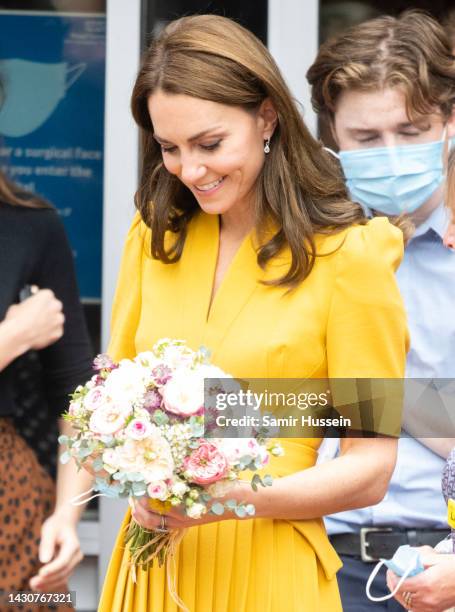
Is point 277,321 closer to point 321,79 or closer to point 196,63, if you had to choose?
point 196,63

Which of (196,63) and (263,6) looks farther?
(263,6)

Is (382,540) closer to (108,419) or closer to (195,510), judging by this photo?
(195,510)

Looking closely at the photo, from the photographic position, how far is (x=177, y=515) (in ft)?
7.55

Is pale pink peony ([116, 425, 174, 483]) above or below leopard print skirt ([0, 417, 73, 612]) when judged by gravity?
above

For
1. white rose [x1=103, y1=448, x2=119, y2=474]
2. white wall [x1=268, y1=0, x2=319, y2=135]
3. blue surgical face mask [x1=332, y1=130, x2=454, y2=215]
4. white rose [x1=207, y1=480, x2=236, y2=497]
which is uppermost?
white wall [x1=268, y1=0, x2=319, y2=135]

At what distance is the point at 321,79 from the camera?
131 inches

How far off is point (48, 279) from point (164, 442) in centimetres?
129

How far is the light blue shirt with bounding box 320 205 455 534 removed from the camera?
3025 mm

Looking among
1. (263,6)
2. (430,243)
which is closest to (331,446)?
(430,243)

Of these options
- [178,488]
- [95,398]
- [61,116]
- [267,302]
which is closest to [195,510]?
[178,488]

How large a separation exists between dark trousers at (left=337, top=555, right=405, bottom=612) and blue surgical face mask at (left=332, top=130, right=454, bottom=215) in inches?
36.2

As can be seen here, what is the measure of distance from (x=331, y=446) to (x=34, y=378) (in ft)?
4.07

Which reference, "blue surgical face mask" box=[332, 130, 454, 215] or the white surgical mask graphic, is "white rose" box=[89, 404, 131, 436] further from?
the white surgical mask graphic

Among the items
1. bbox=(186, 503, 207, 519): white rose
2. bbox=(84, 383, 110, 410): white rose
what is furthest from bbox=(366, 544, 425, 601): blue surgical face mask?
bbox=(84, 383, 110, 410): white rose
